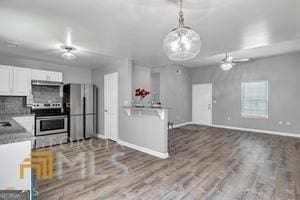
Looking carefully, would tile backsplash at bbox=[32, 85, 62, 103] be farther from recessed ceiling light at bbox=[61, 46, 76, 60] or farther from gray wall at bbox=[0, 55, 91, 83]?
recessed ceiling light at bbox=[61, 46, 76, 60]

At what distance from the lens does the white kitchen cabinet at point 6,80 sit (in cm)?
404

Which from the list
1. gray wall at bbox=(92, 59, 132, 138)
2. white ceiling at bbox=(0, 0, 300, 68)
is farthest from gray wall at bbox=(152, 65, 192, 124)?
white ceiling at bbox=(0, 0, 300, 68)

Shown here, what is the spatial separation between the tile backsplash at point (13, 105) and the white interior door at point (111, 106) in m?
2.28

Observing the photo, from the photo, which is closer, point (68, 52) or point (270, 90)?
point (68, 52)

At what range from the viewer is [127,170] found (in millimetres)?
3068

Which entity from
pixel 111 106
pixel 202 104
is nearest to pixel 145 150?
pixel 111 106

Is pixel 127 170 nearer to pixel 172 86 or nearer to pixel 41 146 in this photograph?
pixel 41 146

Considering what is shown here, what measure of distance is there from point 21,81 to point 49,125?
1.40 m

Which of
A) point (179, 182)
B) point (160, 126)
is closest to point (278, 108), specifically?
point (160, 126)

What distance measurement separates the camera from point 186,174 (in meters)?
2.90

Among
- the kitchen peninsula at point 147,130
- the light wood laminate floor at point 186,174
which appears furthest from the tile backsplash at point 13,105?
the kitchen peninsula at point 147,130

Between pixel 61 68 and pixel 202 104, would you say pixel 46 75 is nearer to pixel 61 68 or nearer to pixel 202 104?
pixel 61 68

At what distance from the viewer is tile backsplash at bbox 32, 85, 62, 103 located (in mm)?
4902

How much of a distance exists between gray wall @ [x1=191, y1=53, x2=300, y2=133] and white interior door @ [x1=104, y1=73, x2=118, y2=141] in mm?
4690
